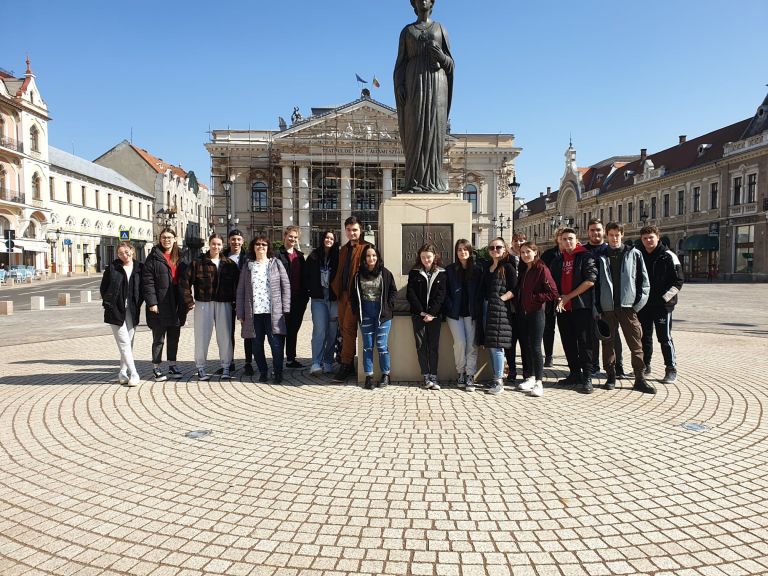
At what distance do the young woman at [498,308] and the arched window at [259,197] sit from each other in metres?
47.4

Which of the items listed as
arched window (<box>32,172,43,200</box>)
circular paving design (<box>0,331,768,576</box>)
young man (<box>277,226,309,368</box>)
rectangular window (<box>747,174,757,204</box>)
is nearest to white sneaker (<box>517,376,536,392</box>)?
circular paving design (<box>0,331,768,576</box>)

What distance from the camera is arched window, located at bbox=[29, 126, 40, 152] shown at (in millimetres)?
40781

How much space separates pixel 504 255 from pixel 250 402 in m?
3.35

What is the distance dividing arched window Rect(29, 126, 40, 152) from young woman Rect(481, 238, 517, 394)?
157 feet

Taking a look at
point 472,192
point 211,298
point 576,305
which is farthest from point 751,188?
point 211,298

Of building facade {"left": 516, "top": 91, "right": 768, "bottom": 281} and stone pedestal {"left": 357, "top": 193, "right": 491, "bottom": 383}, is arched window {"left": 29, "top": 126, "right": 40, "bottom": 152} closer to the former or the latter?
building facade {"left": 516, "top": 91, "right": 768, "bottom": 281}

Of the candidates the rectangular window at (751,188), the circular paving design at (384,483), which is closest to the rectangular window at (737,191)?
the rectangular window at (751,188)

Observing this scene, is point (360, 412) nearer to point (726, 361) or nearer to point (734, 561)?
point (734, 561)


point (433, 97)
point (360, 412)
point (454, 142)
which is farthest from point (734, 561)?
point (454, 142)

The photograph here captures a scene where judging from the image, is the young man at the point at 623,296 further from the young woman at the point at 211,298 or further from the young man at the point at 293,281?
the young woman at the point at 211,298

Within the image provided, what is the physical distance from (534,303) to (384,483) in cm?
307

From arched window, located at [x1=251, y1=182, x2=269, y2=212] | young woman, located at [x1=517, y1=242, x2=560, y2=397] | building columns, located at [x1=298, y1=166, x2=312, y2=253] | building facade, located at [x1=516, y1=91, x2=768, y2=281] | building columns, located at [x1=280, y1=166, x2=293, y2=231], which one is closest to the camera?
young woman, located at [x1=517, y1=242, x2=560, y2=397]

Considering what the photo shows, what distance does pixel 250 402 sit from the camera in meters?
5.37

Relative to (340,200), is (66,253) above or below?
below
